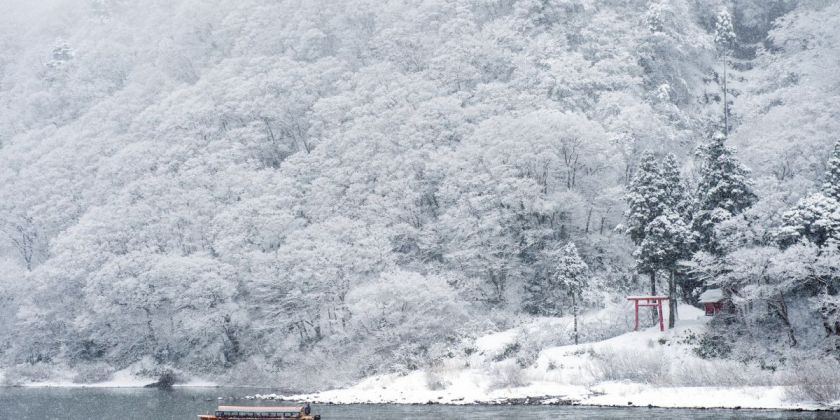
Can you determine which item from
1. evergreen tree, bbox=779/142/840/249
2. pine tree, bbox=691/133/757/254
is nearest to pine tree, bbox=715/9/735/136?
pine tree, bbox=691/133/757/254

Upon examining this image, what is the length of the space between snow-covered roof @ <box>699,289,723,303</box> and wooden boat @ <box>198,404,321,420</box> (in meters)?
23.4

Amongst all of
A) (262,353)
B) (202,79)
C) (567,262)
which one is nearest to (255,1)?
(202,79)

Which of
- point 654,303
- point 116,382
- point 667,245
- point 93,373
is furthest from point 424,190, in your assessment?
point 93,373

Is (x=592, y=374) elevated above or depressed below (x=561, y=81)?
below

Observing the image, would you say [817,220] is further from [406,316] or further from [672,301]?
[406,316]

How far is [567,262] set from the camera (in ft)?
152

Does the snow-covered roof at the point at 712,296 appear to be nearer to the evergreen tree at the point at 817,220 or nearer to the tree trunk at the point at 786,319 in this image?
the tree trunk at the point at 786,319

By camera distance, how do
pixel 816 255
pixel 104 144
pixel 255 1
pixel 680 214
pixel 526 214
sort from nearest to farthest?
1. pixel 816 255
2. pixel 680 214
3. pixel 526 214
4. pixel 104 144
5. pixel 255 1

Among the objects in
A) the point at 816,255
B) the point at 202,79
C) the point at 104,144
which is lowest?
the point at 816,255

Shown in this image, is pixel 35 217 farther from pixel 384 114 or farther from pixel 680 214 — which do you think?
pixel 680 214

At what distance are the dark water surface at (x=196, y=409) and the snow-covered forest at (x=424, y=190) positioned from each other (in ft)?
20.1

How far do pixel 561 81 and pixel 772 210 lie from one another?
1367 inches

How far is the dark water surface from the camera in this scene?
32.1m

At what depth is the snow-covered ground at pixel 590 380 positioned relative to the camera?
34500mm
